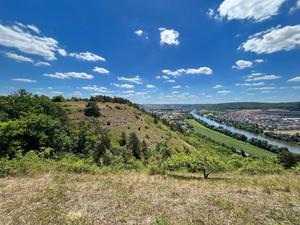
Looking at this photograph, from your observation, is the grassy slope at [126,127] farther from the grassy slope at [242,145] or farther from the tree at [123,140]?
the grassy slope at [242,145]

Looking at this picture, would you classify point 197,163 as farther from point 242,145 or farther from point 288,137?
point 288,137

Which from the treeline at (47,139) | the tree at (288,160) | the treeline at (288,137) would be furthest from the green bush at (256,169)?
the treeline at (288,137)

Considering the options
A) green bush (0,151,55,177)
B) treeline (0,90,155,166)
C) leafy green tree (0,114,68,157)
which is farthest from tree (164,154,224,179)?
leafy green tree (0,114,68,157)

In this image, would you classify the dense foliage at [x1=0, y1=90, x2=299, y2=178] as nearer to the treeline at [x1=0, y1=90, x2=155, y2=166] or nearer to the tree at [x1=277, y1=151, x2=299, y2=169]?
the treeline at [x1=0, y1=90, x2=155, y2=166]

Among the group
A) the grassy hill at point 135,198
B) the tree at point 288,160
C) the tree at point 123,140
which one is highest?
the grassy hill at point 135,198

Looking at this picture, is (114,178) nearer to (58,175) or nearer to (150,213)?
(58,175)

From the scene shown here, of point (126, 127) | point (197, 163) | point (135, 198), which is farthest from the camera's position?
point (126, 127)

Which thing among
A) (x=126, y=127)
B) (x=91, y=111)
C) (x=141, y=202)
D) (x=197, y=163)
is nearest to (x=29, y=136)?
(x=197, y=163)

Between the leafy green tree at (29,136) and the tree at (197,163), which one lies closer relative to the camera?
the tree at (197,163)
